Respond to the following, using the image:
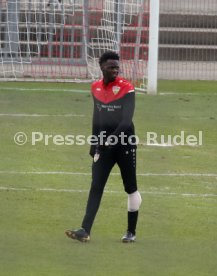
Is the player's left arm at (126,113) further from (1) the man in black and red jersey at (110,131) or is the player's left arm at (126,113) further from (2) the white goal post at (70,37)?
(2) the white goal post at (70,37)

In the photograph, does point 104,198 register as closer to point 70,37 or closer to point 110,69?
point 110,69

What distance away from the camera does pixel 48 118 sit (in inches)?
778

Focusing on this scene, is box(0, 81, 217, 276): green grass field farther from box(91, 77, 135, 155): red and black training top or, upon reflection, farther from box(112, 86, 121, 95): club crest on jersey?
box(112, 86, 121, 95): club crest on jersey

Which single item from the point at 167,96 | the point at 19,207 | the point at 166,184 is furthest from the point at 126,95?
the point at 167,96

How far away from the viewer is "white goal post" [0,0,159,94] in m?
24.6

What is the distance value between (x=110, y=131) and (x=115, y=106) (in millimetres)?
251

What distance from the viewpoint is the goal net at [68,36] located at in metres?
24.8

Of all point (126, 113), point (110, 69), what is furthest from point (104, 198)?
point (110, 69)

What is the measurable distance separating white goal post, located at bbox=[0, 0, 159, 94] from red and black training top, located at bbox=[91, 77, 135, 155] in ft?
40.9

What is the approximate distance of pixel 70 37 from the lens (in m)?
26.2

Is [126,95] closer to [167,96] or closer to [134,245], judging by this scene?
[134,245]

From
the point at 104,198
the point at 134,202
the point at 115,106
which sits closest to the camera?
the point at 115,106

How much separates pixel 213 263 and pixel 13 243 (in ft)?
6.55

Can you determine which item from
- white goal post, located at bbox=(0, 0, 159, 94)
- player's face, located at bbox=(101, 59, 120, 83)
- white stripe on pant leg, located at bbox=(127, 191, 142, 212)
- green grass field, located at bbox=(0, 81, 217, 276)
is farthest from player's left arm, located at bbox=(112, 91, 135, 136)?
white goal post, located at bbox=(0, 0, 159, 94)
